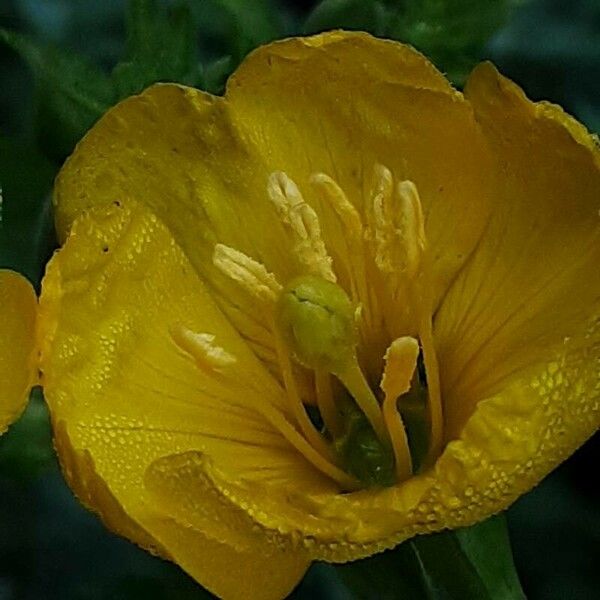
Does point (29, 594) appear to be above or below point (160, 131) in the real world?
below

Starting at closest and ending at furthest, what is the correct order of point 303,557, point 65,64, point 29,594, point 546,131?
point 303,557 < point 546,131 < point 65,64 < point 29,594

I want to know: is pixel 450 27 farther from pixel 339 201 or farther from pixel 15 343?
pixel 15 343

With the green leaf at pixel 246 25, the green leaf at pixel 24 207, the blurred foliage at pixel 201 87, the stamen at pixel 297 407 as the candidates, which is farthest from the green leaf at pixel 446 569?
the green leaf at pixel 246 25

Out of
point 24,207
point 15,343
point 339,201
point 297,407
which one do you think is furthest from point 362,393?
point 24,207

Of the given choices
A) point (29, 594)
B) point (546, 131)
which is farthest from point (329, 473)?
point (29, 594)

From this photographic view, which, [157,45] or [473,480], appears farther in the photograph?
[157,45]

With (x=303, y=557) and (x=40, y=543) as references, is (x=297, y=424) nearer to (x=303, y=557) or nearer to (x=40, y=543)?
(x=303, y=557)

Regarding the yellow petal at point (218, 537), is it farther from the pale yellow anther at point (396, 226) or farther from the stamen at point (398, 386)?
the pale yellow anther at point (396, 226)

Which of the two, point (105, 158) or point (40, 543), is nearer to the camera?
point (105, 158)
